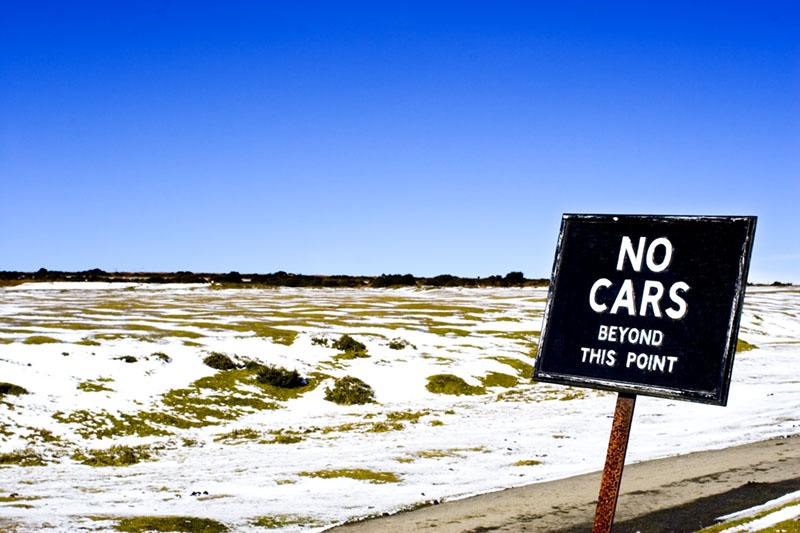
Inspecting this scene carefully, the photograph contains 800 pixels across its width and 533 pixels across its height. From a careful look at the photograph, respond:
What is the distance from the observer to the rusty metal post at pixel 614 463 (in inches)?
297

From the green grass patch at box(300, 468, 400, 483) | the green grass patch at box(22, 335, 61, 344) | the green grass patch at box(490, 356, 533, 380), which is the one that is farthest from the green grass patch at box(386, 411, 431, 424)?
the green grass patch at box(22, 335, 61, 344)

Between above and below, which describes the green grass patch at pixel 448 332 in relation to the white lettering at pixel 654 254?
below

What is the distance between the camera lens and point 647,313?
7.40 meters

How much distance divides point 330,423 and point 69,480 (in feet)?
35.9

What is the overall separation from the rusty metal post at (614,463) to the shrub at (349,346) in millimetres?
34795

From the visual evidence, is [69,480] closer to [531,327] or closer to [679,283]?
[679,283]

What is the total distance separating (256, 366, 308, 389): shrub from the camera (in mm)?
34875

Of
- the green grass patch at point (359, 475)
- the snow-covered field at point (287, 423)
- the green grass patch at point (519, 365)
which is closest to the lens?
the snow-covered field at point (287, 423)

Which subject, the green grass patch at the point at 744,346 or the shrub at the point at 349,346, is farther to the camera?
the green grass patch at the point at 744,346

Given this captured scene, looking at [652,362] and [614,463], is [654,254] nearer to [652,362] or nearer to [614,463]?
[652,362]

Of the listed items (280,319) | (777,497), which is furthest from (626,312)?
(280,319)

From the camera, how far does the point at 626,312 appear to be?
752cm

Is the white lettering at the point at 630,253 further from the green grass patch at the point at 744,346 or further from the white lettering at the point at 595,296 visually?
the green grass patch at the point at 744,346

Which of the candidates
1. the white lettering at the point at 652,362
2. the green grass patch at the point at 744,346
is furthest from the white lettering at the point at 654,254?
the green grass patch at the point at 744,346
